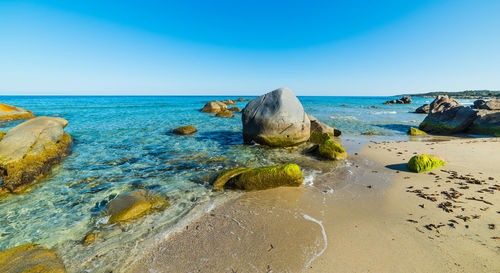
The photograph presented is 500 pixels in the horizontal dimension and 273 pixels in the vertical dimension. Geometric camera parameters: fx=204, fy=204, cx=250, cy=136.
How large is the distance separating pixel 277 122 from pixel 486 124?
15786mm

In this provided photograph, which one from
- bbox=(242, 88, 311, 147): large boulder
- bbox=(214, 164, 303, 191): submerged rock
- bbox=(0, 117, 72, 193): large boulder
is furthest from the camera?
bbox=(242, 88, 311, 147): large boulder

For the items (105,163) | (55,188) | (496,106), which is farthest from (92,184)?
(496,106)

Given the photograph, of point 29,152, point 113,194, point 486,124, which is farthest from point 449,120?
point 29,152

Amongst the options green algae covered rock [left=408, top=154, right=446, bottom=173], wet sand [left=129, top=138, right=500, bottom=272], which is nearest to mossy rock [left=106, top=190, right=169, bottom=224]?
wet sand [left=129, top=138, right=500, bottom=272]

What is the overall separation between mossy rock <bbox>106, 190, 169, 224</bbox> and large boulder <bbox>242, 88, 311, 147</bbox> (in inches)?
252

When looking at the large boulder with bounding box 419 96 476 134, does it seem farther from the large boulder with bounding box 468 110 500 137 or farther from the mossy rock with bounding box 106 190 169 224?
the mossy rock with bounding box 106 190 169 224

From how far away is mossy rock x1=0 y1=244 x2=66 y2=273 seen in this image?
9.73ft

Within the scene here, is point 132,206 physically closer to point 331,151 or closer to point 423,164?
point 331,151

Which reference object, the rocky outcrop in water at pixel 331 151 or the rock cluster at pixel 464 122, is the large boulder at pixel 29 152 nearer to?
the rocky outcrop in water at pixel 331 151

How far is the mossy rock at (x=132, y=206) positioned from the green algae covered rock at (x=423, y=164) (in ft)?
25.3

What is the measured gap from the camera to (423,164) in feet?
22.1

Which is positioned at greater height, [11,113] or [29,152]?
[29,152]

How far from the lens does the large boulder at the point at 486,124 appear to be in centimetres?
1369

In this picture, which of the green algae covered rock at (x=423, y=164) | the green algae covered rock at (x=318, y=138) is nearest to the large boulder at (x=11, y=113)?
the green algae covered rock at (x=318, y=138)
